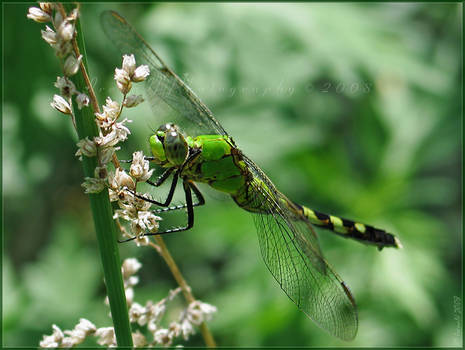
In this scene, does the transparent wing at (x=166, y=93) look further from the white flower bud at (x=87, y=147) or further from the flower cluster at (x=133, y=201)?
the white flower bud at (x=87, y=147)

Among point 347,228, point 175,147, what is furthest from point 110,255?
point 347,228

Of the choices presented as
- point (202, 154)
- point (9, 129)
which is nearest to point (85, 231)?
point (9, 129)

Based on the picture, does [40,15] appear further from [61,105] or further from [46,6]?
[61,105]

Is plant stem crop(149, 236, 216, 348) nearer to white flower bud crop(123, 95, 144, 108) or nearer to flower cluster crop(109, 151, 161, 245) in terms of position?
flower cluster crop(109, 151, 161, 245)

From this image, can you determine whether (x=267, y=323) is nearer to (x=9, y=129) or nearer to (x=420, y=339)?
(x=420, y=339)

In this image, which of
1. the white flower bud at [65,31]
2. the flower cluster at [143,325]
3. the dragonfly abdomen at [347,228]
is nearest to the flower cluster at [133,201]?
the flower cluster at [143,325]
